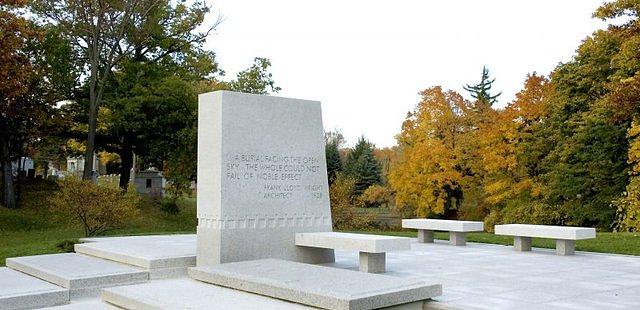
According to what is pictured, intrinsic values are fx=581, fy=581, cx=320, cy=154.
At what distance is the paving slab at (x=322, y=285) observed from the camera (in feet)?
18.9

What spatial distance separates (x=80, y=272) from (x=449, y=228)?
7959 mm

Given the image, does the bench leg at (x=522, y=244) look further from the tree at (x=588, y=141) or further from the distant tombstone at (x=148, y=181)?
the distant tombstone at (x=148, y=181)

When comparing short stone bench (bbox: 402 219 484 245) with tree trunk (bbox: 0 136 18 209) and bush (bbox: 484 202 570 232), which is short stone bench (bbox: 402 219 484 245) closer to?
bush (bbox: 484 202 570 232)

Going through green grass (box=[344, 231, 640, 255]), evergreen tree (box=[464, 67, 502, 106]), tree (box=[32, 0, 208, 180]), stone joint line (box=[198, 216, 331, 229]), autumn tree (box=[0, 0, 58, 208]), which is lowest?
green grass (box=[344, 231, 640, 255])

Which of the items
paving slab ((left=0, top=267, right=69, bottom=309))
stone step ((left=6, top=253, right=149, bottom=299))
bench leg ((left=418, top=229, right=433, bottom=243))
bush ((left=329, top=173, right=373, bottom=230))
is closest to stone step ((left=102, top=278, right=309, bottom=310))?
stone step ((left=6, top=253, right=149, bottom=299))

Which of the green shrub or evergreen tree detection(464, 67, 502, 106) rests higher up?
evergreen tree detection(464, 67, 502, 106)

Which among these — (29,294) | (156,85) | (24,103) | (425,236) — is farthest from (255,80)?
(29,294)

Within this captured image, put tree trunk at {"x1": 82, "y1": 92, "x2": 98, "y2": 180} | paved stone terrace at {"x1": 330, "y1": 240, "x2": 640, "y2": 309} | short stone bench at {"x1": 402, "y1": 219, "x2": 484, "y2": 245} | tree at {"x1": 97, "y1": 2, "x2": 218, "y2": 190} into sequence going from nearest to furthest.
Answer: paved stone terrace at {"x1": 330, "y1": 240, "x2": 640, "y2": 309}
short stone bench at {"x1": 402, "y1": 219, "x2": 484, "y2": 245}
tree trunk at {"x1": 82, "y1": 92, "x2": 98, "y2": 180}
tree at {"x1": 97, "y1": 2, "x2": 218, "y2": 190}

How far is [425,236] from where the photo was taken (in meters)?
13.9

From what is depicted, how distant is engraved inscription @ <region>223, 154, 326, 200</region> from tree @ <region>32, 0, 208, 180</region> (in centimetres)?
1646

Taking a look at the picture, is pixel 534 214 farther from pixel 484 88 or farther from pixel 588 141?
pixel 484 88

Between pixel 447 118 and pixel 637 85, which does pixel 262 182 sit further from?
pixel 447 118

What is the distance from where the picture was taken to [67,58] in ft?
82.1

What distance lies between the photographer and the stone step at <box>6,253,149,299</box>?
725 centimetres
